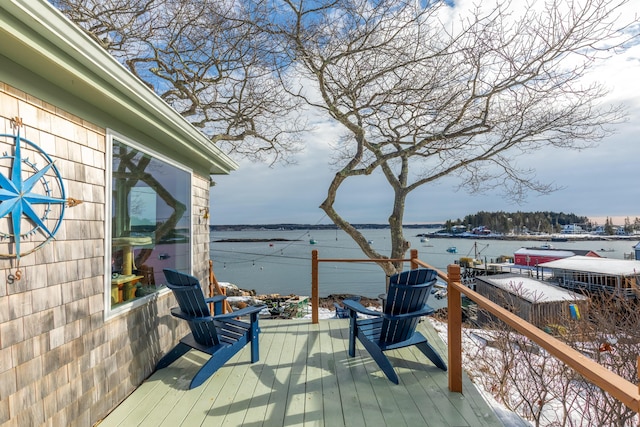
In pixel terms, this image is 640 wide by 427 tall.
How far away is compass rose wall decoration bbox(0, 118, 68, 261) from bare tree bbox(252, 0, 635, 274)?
239 inches

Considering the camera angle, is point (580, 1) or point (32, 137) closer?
point (32, 137)

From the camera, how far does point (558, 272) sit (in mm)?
20984

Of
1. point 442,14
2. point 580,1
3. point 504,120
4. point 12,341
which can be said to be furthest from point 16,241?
point 504,120

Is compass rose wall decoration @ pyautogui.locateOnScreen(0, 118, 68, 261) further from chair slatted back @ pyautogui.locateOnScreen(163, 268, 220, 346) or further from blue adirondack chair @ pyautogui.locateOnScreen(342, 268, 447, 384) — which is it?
blue adirondack chair @ pyautogui.locateOnScreen(342, 268, 447, 384)

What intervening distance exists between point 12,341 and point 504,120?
10368 millimetres

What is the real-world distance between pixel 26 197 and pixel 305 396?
2328 mm

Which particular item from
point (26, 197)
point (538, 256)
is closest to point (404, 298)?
point (26, 197)

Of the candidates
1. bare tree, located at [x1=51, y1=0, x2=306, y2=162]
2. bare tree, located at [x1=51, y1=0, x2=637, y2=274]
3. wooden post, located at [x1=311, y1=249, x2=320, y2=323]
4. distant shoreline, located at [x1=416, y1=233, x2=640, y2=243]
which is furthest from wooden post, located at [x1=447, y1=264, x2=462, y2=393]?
distant shoreline, located at [x1=416, y1=233, x2=640, y2=243]

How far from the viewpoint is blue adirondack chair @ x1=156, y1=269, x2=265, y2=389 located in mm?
3029

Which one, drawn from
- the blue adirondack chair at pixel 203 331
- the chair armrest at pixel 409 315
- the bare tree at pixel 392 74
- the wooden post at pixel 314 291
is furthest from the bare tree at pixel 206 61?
the chair armrest at pixel 409 315

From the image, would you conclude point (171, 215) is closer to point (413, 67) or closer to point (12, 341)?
point (12, 341)

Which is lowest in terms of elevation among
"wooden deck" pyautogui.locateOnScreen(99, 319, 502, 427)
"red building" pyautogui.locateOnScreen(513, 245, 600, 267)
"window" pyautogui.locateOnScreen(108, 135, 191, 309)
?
"red building" pyautogui.locateOnScreen(513, 245, 600, 267)

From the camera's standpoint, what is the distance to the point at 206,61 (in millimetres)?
8625

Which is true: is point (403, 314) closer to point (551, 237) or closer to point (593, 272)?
point (593, 272)
